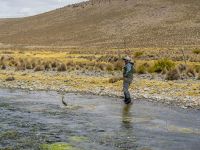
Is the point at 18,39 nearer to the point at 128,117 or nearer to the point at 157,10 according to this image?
the point at 157,10

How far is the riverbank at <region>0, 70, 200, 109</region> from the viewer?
25.5 metres

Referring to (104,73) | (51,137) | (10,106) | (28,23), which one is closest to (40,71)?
(104,73)

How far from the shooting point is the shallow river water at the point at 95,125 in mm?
15883

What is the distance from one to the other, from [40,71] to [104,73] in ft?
21.2

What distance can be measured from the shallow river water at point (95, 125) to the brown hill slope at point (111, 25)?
68.4 meters

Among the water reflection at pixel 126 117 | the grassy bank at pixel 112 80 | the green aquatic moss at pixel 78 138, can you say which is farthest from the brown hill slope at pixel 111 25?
the green aquatic moss at pixel 78 138

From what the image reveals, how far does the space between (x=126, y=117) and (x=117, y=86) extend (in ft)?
31.8

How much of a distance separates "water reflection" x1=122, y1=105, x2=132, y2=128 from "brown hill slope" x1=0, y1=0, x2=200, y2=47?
68.7 metres

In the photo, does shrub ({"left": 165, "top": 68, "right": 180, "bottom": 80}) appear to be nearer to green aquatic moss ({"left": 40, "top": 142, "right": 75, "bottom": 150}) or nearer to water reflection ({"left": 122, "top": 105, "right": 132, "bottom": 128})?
water reflection ({"left": 122, "top": 105, "right": 132, "bottom": 128})

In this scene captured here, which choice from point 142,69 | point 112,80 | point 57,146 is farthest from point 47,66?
point 57,146

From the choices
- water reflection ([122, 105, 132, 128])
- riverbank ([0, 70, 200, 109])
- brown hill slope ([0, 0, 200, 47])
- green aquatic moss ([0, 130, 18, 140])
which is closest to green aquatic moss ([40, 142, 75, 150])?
green aquatic moss ([0, 130, 18, 140])

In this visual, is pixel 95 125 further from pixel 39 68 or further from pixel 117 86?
pixel 39 68

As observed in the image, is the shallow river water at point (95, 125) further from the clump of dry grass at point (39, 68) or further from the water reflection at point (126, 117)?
the clump of dry grass at point (39, 68)

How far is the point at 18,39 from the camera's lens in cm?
13438
